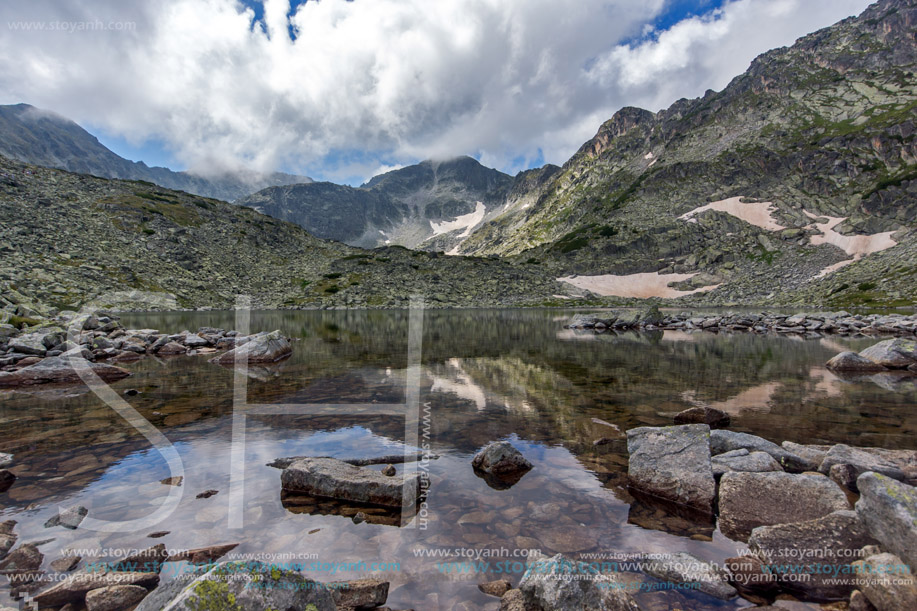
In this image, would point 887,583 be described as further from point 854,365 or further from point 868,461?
point 854,365

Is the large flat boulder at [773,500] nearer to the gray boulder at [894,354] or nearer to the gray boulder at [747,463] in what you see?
the gray boulder at [747,463]

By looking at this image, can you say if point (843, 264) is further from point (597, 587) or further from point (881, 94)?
point (597, 587)

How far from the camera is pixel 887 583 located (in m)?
4.34

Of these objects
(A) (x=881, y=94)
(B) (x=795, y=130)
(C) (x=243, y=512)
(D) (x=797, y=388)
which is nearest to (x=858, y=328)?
(D) (x=797, y=388)

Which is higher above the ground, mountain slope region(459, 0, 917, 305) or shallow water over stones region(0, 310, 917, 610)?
mountain slope region(459, 0, 917, 305)

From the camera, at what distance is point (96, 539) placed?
19.5 ft

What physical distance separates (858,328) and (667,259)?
5124 inches

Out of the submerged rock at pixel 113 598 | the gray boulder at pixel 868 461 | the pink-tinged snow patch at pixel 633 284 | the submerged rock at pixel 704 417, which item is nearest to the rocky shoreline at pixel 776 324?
the submerged rock at pixel 704 417

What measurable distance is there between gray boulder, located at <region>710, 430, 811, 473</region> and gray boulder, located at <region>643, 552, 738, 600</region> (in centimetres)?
432

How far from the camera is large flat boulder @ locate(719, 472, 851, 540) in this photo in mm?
6340

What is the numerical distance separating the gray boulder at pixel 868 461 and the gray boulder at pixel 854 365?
14768mm

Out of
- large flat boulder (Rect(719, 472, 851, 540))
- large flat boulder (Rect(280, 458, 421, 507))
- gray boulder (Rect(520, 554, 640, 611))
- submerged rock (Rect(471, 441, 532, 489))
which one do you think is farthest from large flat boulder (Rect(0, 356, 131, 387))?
large flat boulder (Rect(719, 472, 851, 540))

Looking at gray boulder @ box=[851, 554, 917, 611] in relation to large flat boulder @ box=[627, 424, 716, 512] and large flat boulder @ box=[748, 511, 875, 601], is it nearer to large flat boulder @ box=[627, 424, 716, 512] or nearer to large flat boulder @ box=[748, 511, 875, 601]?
large flat boulder @ box=[748, 511, 875, 601]

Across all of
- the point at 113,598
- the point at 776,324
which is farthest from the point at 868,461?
the point at 776,324
